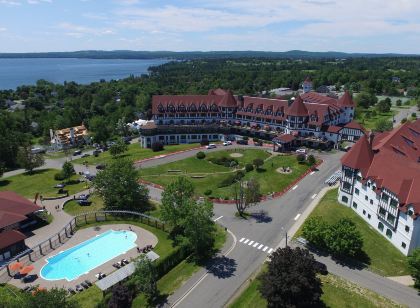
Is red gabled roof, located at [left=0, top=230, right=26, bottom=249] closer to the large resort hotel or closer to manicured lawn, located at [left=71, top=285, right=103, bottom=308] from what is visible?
manicured lawn, located at [left=71, top=285, right=103, bottom=308]

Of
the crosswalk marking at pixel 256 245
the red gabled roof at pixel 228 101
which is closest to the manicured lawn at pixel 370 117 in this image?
the red gabled roof at pixel 228 101

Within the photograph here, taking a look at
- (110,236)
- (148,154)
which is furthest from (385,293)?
(148,154)

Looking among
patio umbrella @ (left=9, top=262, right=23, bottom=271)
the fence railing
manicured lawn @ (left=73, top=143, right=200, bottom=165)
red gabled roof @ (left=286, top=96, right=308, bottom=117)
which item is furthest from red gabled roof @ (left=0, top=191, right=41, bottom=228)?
red gabled roof @ (left=286, top=96, right=308, bottom=117)

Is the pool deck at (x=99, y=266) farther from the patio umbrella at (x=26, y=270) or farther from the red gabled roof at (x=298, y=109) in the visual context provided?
the red gabled roof at (x=298, y=109)

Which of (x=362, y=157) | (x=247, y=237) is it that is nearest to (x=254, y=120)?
(x=362, y=157)

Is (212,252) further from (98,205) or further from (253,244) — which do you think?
(98,205)

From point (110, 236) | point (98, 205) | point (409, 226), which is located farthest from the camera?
point (98, 205)
